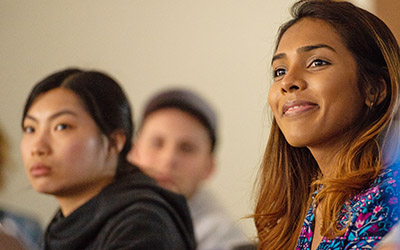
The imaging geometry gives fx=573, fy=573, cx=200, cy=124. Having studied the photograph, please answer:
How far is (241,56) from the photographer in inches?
35.2

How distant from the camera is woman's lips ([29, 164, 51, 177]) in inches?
34.4

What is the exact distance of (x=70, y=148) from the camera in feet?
2.82

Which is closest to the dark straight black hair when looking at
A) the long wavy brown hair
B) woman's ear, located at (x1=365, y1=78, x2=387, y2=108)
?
the long wavy brown hair

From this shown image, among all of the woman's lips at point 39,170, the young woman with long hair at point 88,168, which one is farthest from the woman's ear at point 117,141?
the woman's lips at point 39,170

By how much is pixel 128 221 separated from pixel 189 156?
0.13 m

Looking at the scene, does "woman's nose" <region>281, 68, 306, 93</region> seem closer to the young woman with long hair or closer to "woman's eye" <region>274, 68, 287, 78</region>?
"woman's eye" <region>274, 68, 287, 78</region>

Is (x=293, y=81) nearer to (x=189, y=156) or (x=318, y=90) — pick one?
(x=318, y=90)

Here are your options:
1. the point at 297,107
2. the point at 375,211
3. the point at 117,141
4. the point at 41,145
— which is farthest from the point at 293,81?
the point at 41,145

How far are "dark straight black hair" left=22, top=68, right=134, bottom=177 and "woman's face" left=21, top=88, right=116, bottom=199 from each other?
1 cm

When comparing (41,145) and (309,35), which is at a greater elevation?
(309,35)

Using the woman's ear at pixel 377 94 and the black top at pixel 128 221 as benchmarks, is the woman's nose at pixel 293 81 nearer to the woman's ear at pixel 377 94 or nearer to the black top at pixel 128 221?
the woman's ear at pixel 377 94

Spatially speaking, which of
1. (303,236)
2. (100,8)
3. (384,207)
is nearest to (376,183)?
(384,207)

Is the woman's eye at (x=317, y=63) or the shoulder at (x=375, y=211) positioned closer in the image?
→ the shoulder at (x=375, y=211)

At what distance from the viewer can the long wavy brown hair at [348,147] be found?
2.18 ft
